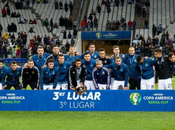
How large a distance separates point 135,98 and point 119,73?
1.88 meters

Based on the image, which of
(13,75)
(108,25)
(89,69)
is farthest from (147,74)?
(108,25)

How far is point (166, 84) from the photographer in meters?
17.8

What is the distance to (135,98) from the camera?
1591 centimetres

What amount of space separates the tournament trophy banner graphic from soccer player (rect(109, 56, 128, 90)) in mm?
1230

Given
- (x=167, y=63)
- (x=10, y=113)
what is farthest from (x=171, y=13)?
(x=10, y=113)

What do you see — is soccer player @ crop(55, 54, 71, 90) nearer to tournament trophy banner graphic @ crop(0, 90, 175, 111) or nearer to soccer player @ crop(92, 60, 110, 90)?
soccer player @ crop(92, 60, 110, 90)

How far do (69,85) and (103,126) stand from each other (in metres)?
4.20

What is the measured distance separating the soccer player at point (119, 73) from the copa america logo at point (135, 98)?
1.24 meters

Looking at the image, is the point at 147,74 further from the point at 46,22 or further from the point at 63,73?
the point at 46,22

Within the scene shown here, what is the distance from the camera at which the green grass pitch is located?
1391cm

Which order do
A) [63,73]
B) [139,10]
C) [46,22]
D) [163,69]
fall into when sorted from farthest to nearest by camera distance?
[139,10] < [46,22] < [63,73] < [163,69]

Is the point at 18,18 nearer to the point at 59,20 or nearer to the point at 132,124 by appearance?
the point at 59,20

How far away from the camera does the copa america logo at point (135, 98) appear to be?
15844 millimetres

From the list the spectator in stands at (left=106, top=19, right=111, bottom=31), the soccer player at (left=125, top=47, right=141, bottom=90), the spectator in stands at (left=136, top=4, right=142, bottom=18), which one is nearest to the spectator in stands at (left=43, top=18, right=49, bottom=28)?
the spectator in stands at (left=106, top=19, right=111, bottom=31)
